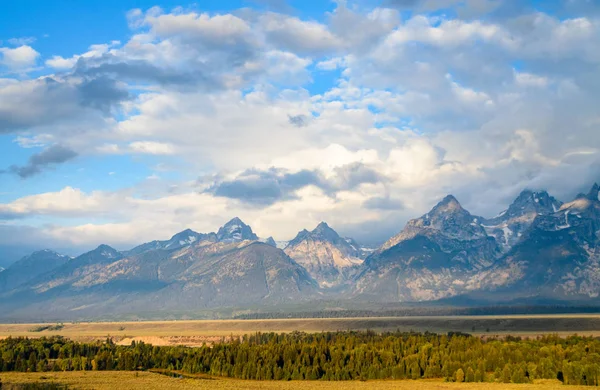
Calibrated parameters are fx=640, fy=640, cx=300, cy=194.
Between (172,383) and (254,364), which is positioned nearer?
(172,383)

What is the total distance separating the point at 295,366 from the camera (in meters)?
187

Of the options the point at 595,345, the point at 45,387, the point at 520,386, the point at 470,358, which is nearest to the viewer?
the point at 45,387

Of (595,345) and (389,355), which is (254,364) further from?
(595,345)

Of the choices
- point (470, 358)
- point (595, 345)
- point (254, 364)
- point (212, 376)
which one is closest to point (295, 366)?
point (254, 364)

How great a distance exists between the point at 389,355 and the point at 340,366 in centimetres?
1600

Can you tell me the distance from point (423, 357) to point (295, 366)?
38.0 metres

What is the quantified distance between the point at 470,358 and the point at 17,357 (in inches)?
5406

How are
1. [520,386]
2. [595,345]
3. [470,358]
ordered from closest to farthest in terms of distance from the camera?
[520,386], [470,358], [595,345]

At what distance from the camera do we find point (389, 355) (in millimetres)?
192625

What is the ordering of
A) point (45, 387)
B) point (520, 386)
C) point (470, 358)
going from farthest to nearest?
point (470, 358)
point (520, 386)
point (45, 387)

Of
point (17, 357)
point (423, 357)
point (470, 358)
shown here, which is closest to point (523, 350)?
point (470, 358)

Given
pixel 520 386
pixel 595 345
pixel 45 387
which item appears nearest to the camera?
pixel 45 387

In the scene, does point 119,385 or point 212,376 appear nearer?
point 119,385

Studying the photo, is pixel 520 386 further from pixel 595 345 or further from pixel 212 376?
pixel 212 376
